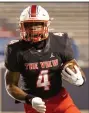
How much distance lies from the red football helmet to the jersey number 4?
0.52 ft

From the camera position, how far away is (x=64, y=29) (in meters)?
5.04

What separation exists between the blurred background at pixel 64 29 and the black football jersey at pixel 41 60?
1.84 meters

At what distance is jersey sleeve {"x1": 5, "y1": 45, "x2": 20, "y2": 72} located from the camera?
2.55 m

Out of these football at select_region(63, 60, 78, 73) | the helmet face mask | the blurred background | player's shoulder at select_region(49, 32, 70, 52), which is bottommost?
the blurred background

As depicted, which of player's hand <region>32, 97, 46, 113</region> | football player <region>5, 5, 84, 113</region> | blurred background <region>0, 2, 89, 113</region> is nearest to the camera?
player's hand <region>32, 97, 46, 113</region>

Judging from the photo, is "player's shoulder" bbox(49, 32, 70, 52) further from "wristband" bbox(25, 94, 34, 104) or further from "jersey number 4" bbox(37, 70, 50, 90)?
"wristband" bbox(25, 94, 34, 104)

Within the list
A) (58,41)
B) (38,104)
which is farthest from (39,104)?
(58,41)

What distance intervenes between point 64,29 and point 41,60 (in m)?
2.50

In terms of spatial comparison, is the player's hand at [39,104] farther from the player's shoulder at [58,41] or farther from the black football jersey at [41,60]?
the player's shoulder at [58,41]

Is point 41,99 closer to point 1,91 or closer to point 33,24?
point 33,24

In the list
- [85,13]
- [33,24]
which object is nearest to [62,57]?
[33,24]

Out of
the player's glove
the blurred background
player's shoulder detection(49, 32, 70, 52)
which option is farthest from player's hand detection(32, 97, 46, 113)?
the blurred background

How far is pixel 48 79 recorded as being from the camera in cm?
258

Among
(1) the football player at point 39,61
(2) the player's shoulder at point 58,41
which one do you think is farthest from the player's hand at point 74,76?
(2) the player's shoulder at point 58,41
